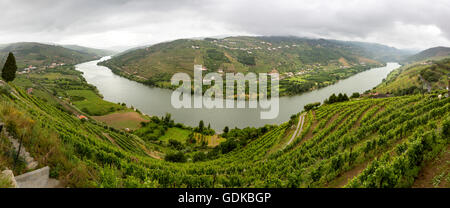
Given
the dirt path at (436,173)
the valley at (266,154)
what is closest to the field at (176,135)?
the valley at (266,154)

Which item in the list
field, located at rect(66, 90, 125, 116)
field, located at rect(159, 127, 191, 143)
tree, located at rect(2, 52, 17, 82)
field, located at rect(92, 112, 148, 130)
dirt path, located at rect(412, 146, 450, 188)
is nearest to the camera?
dirt path, located at rect(412, 146, 450, 188)

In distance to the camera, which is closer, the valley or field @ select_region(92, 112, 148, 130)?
the valley

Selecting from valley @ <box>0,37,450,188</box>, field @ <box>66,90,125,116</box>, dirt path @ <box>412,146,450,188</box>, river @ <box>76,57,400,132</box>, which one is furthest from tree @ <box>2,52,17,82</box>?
dirt path @ <box>412,146,450,188</box>

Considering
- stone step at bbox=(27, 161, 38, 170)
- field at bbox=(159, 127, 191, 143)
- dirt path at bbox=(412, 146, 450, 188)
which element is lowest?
field at bbox=(159, 127, 191, 143)

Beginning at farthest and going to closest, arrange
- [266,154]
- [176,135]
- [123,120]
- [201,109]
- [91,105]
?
[201,109], [91,105], [123,120], [176,135], [266,154]

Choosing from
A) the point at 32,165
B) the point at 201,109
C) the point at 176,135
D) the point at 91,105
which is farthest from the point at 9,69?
the point at 201,109

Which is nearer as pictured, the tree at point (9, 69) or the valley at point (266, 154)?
the valley at point (266, 154)

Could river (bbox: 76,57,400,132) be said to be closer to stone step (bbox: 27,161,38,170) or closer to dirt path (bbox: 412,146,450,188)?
dirt path (bbox: 412,146,450,188)

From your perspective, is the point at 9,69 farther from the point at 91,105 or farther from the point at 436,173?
the point at 436,173

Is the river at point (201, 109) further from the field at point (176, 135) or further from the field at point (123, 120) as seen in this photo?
the field at point (123, 120)

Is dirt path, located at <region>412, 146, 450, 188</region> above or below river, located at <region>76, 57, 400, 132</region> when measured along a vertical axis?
above
